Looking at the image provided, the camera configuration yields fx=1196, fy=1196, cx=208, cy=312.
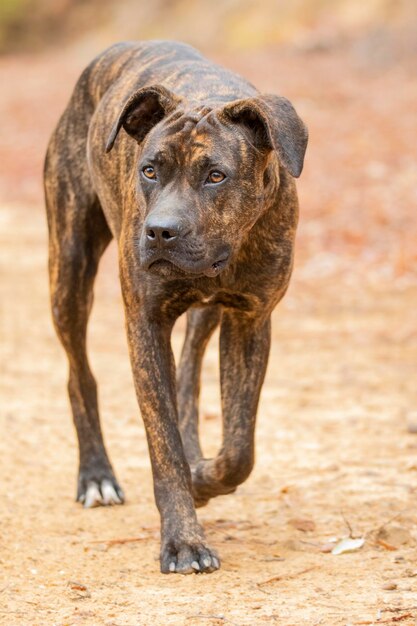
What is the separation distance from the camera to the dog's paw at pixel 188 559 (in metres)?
5.00

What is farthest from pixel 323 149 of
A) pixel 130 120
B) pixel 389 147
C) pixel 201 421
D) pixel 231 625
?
pixel 231 625

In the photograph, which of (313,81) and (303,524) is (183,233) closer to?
(303,524)

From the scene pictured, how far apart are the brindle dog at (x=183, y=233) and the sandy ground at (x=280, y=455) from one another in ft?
1.06

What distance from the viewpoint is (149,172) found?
195 inches

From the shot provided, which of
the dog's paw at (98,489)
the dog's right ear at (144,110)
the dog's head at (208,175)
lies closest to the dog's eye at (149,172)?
the dog's head at (208,175)

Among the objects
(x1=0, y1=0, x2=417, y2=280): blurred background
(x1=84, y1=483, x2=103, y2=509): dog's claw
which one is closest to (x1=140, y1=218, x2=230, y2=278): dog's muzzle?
(x1=84, y1=483, x2=103, y2=509): dog's claw

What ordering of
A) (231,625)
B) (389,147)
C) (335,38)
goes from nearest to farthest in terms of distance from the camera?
(231,625), (389,147), (335,38)

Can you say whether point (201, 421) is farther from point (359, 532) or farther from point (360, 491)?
point (359, 532)

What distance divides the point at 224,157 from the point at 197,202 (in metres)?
0.25

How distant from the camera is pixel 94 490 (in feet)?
20.6

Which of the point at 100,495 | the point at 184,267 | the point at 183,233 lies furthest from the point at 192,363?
the point at 183,233

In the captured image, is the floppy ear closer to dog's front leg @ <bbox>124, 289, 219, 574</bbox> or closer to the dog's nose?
the dog's nose

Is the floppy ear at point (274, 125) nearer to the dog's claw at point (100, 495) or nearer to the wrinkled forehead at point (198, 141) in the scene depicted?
the wrinkled forehead at point (198, 141)

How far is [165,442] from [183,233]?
3.48 ft
